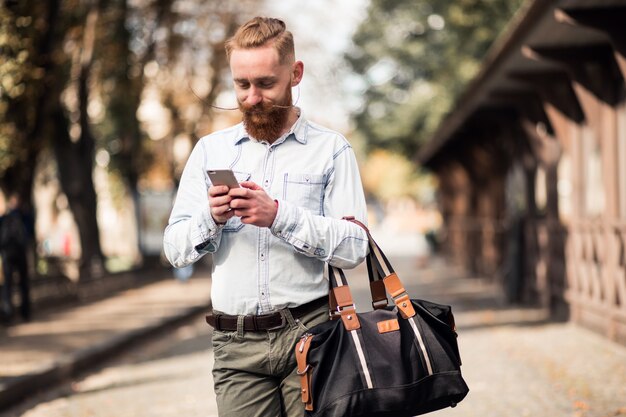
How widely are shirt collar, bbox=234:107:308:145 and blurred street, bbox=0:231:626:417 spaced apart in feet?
15.2

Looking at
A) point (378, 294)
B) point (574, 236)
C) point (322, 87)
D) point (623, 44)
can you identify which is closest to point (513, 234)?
point (574, 236)

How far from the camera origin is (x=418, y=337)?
307 centimetres

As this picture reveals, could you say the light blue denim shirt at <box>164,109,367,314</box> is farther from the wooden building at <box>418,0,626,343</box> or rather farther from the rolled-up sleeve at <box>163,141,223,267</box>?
the wooden building at <box>418,0,626,343</box>

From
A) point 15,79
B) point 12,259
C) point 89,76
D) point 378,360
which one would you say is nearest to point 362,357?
point 378,360

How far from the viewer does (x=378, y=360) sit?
9.88 feet

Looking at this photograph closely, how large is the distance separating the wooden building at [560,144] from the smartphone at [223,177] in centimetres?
727

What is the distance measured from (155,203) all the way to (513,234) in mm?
15019

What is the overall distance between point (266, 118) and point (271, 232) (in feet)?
1.15

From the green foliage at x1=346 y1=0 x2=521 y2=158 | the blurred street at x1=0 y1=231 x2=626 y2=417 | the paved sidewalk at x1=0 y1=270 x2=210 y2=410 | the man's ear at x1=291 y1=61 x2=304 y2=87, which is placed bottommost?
the blurred street at x1=0 y1=231 x2=626 y2=417

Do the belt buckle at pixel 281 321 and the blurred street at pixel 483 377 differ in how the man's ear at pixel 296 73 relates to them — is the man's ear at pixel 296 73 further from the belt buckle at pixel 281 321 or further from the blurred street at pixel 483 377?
the blurred street at pixel 483 377

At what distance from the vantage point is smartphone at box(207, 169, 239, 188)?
111 inches

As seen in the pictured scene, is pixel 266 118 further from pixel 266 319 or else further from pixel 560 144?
pixel 560 144

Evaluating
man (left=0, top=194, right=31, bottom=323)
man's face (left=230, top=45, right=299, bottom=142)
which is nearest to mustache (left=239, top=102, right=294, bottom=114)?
man's face (left=230, top=45, right=299, bottom=142)

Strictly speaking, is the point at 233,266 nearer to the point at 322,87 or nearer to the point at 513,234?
the point at 513,234
